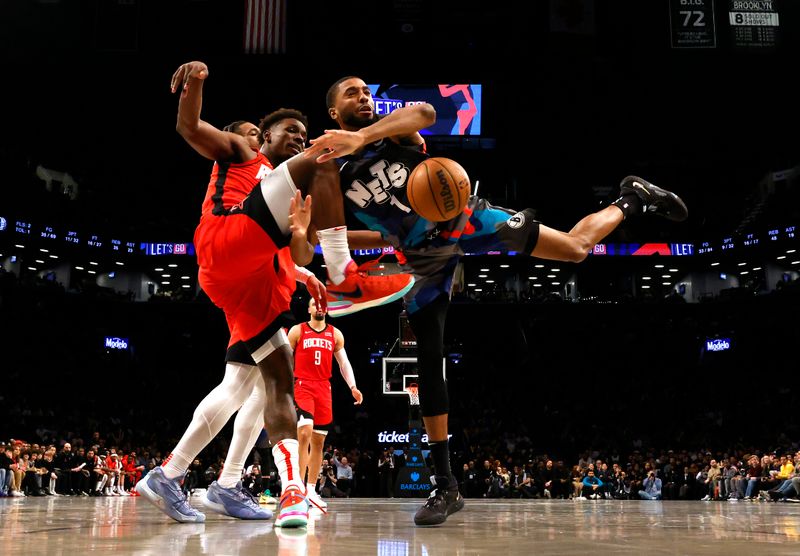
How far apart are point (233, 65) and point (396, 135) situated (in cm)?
2578

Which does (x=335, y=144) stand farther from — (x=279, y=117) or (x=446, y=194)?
(x=279, y=117)

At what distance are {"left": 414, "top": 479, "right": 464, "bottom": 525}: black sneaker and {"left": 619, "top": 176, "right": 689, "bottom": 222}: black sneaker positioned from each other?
201cm

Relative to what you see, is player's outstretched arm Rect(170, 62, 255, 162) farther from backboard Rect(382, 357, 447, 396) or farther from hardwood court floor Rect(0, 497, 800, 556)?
backboard Rect(382, 357, 447, 396)

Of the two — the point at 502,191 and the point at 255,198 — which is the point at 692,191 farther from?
the point at 255,198

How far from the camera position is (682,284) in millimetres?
32656

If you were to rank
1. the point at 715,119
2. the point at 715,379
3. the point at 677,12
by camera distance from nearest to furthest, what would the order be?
the point at 677,12, the point at 715,379, the point at 715,119

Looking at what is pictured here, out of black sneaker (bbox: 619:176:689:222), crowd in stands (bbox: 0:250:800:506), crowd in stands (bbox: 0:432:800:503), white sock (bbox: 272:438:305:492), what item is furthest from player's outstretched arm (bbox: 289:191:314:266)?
crowd in stands (bbox: 0:250:800:506)

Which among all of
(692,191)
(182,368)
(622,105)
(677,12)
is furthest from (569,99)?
(182,368)

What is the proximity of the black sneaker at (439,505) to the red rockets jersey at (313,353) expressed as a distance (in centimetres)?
328

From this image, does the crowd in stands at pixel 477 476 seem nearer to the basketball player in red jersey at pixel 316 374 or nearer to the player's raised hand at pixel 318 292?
the basketball player in red jersey at pixel 316 374

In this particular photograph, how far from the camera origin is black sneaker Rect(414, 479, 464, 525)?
3.17 metres

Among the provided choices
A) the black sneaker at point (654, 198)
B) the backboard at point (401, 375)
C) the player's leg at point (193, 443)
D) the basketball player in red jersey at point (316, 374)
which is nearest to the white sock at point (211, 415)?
the player's leg at point (193, 443)

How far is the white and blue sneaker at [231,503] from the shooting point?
370cm

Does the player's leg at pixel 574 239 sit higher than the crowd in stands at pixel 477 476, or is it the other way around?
the player's leg at pixel 574 239
